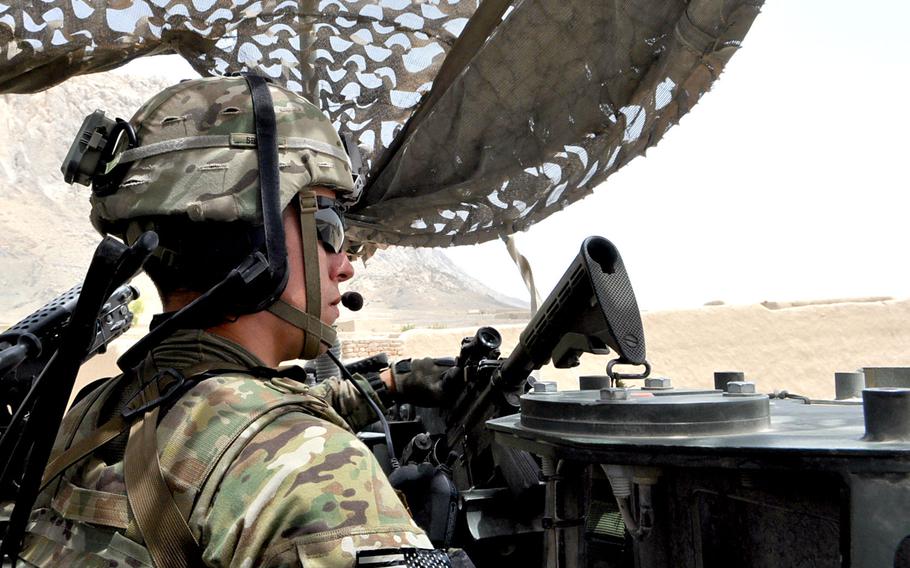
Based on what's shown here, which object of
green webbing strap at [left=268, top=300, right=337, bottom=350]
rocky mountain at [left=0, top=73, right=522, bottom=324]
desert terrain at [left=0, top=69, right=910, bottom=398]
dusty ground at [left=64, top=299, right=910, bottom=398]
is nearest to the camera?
green webbing strap at [left=268, top=300, right=337, bottom=350]

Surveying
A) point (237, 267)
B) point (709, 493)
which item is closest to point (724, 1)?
point (709, 493)

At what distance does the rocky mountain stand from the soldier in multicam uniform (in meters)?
53.4

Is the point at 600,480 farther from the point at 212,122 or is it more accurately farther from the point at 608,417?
the point at 212,122

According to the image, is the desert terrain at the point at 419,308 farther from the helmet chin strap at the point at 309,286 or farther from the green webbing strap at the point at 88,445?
the green webbing strap at the point at 88,445

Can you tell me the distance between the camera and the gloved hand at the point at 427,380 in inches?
129

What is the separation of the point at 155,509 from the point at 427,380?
2.08 metres

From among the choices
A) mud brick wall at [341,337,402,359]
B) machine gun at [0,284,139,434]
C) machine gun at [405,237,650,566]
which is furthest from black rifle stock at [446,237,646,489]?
mud brick wall at [341,337,402,359]

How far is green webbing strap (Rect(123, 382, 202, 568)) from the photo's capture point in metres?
1.21

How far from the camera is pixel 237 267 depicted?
148 cm

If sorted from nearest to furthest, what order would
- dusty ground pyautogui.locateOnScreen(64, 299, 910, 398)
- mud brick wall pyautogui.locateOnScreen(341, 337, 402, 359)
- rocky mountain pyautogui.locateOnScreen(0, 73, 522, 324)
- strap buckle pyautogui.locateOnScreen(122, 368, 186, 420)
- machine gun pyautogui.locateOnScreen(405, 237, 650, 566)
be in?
strap buckle pyautogui.locateOnScreen(122, 368, 186, 420)
machine gun pyautogui.locateOnScreen(405, 237, 650, 566)
dusty ground pyautogui.locateOnScreen(64, 299, 910, 398)
mud brick wall pyautogui.locateOnScreen(341, 337, 402, 359)
rocky mountain pyautogui.locateOnScreen(0, 73, 522, 324)

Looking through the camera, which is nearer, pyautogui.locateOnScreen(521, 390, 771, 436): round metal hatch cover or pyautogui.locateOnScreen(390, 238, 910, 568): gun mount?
pyautogui.locateOnScreen(390, 238, 910, 568): gun mount

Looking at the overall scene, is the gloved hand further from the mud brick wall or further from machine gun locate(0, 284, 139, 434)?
the mud brick wall

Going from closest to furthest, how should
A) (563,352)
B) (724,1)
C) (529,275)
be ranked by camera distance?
(563,352), (724,1), (529,275)

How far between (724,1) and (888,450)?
254cm
